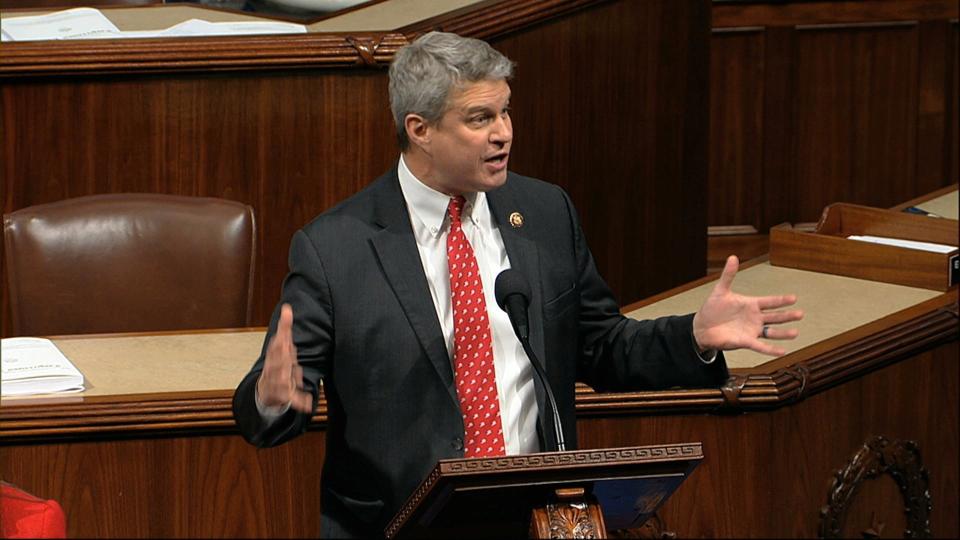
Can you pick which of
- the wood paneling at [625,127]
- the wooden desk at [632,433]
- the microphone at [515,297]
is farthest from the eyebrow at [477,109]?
the wood paneling at [625,127]

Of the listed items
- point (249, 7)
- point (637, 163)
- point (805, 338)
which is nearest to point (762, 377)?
point (805, 338)

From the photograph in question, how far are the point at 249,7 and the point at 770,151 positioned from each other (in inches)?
92.7

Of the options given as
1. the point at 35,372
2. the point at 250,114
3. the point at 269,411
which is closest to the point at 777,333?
the point at 269,411

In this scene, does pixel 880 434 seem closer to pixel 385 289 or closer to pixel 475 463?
pixel 385 289

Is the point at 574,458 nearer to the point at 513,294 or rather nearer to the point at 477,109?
the point at 513,294

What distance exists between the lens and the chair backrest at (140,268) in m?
3.29

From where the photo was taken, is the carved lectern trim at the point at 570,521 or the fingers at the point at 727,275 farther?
the fingers at the point at 727,275

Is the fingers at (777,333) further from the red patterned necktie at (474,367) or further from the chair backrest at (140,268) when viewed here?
the chair backrest at (140,268)

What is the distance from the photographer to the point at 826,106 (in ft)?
19.7

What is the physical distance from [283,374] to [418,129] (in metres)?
0.46

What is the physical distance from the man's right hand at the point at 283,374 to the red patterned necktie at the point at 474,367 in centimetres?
27

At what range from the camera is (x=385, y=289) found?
2.32m

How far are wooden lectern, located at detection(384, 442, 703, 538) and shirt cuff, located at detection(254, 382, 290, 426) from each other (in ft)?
0.85

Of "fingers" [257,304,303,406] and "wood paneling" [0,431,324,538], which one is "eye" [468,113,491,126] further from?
"wood paneling" [0,431,324,538]
